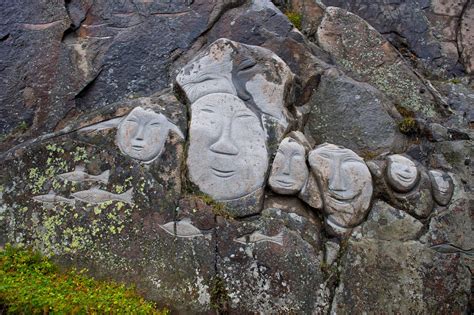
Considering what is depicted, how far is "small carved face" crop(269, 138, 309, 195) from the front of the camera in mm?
5680

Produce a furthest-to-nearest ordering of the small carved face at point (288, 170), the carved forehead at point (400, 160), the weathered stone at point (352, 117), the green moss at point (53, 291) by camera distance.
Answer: the weathered stone at point (352, 117) → the carved forehead at point (400, 160) → the small carved face at point (288, 170) → the green moss at point (53, 291)

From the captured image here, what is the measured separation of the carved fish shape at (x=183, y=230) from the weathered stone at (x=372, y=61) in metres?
3.16

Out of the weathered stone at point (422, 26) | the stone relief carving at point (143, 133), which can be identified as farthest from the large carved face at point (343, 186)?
the weathered stone at point (422, 26)

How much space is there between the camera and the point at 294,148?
5.82 meters

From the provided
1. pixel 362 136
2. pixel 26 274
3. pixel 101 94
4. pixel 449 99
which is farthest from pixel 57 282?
pixel 449 99

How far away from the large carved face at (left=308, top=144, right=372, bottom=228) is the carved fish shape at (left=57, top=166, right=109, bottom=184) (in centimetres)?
204

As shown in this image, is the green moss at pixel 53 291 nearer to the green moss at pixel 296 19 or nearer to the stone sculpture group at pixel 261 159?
the stone sculpture group at pixel 261 159

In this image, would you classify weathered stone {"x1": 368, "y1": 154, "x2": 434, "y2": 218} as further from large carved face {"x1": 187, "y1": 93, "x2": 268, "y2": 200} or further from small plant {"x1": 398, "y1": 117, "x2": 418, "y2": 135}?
large carved face {"x1": 187, "y1": 93, "x2": 268, "y2": 200}

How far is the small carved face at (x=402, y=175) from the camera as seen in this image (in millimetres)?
5816

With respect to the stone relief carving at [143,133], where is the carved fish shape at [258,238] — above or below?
below

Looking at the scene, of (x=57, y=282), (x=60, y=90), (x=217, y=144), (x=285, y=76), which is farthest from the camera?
(x=60, y=90)

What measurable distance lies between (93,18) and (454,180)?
4.81 metres

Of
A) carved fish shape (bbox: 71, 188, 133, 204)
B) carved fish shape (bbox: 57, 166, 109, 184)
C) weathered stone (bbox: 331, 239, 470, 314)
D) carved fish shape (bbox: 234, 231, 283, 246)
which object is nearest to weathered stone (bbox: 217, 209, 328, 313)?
carved fish shape (bbox: 234, 231, 283, 246)

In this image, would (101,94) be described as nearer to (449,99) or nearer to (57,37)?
(57,37)
